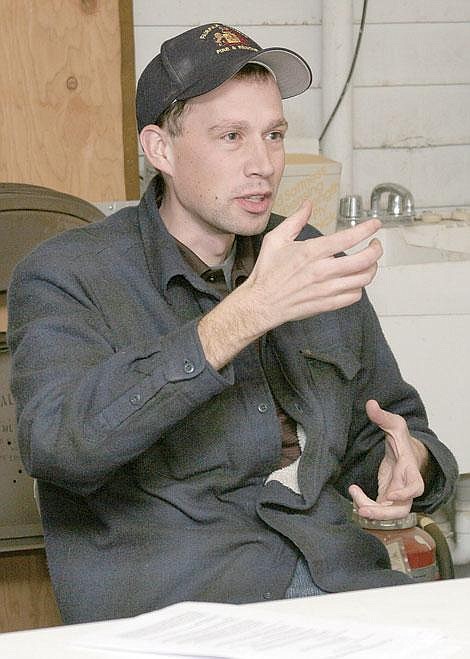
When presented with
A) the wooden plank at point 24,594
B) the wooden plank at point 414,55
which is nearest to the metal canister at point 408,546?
the wooden plank at point 24,594

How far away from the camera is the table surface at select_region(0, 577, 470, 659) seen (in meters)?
0.95

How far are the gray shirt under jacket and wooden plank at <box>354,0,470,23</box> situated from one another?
4.50ft

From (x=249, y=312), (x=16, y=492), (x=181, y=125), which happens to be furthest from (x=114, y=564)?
(x=16, y=492)

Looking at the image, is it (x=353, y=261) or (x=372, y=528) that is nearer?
(x=353, y=261)

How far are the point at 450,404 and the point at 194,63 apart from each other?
39.0 inches

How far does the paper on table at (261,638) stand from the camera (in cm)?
91

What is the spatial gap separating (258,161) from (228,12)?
129 centimetres

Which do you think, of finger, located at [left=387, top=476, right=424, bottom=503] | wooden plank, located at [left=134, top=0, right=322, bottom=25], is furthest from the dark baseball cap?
wooden plank, located at [left=134, top=0, right=322, bottom=25]

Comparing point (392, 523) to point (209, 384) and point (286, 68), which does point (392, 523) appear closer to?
point (209, 384)

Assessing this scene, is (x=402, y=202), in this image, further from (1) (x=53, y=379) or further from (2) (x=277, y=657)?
(2) (x=277, y=657)

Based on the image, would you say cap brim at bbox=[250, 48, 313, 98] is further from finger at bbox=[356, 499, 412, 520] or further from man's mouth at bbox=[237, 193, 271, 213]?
finger at bbox=[356, 499, 412, 520]

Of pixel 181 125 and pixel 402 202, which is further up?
pixel 181 125

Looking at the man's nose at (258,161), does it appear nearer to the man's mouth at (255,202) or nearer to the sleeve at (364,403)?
the man's mouth at (255,202)

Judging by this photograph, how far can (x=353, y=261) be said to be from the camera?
132 centimetres
